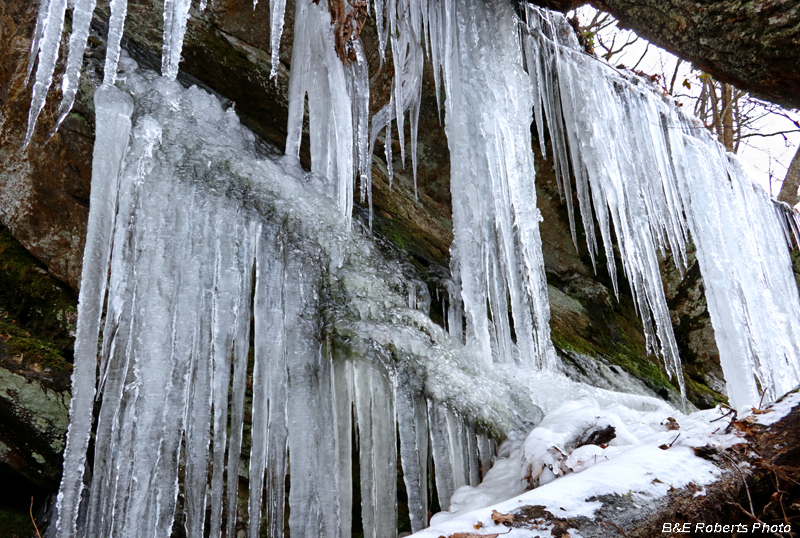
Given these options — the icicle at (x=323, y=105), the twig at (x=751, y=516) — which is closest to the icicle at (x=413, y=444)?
the icicle at (x=323, y=105)

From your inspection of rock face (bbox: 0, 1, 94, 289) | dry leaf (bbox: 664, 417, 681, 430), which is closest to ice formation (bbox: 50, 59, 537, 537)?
rock face (bbox: 0, 1, 94, 289)

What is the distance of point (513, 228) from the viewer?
3.68m

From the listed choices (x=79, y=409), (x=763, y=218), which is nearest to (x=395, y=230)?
(x=79, y=409)

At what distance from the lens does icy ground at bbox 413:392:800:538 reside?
1.79 m

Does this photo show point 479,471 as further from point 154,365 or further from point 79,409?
point 79,409

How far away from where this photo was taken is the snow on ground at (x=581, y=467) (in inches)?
70.8

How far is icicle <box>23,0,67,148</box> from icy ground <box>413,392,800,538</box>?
218 centimetres

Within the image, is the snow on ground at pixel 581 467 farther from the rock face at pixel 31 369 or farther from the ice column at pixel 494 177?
the rock face at pixel 31 369

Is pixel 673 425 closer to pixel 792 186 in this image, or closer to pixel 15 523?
pixel 15 523

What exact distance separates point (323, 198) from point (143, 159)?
1.06 m

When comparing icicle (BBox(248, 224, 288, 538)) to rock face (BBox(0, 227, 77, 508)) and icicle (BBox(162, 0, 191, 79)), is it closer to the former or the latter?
icicle (BBox(162, 0, 191, 79))

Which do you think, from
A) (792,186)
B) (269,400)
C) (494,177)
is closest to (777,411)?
(494,177)

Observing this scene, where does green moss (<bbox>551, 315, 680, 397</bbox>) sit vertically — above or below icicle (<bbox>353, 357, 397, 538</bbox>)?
above

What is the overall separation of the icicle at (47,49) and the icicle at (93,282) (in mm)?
30
